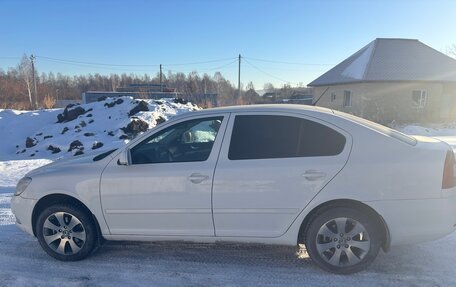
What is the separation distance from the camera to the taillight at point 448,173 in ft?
11.0

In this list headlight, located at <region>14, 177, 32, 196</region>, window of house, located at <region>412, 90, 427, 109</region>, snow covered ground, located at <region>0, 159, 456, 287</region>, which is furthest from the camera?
window of house, located at <region>412, 90, 427, 109</region>

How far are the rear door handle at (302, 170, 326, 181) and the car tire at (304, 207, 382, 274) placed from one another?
1.13 feet

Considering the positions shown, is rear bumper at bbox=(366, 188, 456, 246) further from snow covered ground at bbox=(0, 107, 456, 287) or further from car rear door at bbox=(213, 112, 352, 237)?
car rear door at bbox=(213, 112, 352, 237)

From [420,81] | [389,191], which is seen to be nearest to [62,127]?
[389,191]

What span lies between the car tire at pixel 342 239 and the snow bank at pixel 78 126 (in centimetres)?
981

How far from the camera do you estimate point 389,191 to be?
3.35 m

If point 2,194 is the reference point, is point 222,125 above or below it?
above

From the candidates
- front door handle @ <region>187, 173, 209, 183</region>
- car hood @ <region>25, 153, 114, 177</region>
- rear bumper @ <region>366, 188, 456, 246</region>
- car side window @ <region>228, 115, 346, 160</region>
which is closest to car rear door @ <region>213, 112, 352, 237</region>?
car side window @ <region>228, 115, 346, 160</region>

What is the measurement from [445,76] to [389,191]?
27.5 metres

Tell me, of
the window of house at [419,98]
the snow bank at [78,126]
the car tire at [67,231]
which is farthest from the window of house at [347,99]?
the car tire at [67,231]

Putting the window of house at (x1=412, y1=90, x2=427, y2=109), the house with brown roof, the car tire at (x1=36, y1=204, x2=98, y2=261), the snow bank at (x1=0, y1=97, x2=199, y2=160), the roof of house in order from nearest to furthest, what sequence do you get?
the car tire at (x1=36, y1=204, x2=98, y2=261)
the snow bank at (x1=0, y1=97, x2=199, y2=160)
the house with brown roof
the roof of house
the window of house at (x1=412, y1=90, x2=427, y2=109)

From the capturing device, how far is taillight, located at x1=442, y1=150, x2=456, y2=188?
3.36 meters

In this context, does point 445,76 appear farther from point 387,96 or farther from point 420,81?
point 387,96

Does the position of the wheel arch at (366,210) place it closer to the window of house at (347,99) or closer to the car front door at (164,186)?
the car front door at (164,186)
